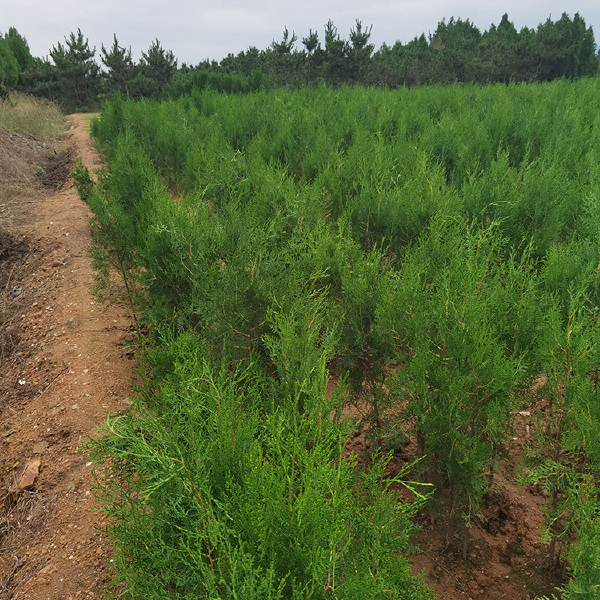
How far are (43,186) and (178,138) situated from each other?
11.8ft

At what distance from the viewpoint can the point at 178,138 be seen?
10.3 meters

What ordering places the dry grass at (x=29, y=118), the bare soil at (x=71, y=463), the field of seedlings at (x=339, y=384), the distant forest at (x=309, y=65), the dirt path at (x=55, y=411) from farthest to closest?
the distant forest at (x=309, y=65), the dry grass at (x=29, y=118), the dirt path at (x=55, y=411), the bare soil at (x=71, y=463), the field of seedlings at (x=339, y=384)

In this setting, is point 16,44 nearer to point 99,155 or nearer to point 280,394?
point 99,155

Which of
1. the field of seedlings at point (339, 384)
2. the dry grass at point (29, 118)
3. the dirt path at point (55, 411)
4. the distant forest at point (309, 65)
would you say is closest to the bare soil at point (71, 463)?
the dirt path at point (55, 411)

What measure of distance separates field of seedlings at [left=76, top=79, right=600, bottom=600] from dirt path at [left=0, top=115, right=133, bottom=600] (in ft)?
1.42

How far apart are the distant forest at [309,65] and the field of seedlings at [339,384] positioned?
19.7 meters

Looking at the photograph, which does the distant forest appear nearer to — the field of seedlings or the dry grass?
the dry grass

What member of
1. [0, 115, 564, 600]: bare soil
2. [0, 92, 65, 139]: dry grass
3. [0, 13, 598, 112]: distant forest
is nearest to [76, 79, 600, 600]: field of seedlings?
[0, 115, 564, 600]: bare soil

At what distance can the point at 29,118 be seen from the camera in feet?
56.3

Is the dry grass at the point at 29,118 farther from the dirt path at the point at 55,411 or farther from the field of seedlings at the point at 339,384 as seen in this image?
the field of seedlings at the point at 339,384

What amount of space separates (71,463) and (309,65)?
101 ft

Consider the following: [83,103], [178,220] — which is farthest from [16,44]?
[178,220]

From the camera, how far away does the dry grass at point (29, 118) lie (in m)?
16.4

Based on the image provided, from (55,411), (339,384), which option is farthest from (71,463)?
(339,384)
